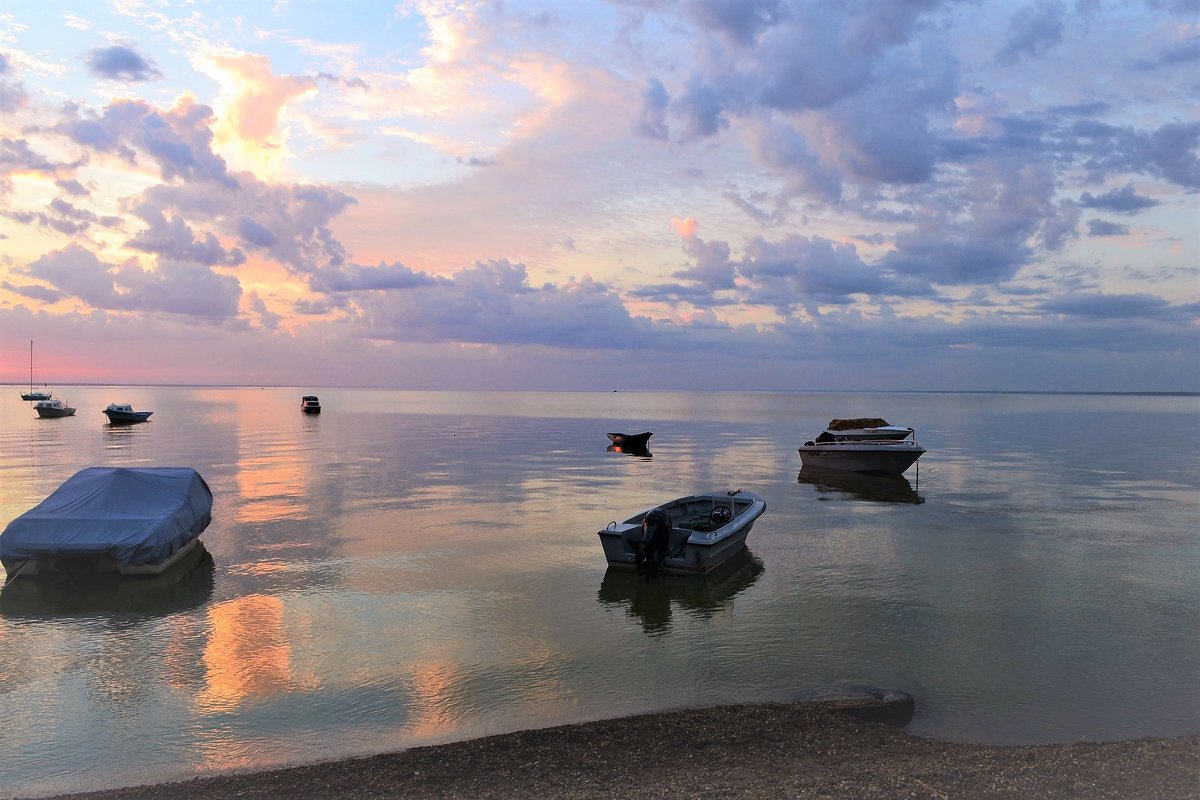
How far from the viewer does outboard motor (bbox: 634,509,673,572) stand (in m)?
21.5

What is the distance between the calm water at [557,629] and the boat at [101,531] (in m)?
1.04

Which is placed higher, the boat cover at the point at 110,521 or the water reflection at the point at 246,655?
the boat cover at the point at 110,521

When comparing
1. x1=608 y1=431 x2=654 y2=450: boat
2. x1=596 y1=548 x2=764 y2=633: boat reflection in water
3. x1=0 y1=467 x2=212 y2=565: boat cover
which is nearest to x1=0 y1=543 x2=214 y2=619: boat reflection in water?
x1=0 y1=467 x2=212 y2=565: boat cover

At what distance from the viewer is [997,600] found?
19.3 metres

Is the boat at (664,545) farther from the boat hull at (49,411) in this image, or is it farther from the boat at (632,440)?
the boat hull at (49,411)

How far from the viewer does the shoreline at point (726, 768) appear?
916 centimetres

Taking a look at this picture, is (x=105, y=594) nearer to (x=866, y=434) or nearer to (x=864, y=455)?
(x=864, y=455)

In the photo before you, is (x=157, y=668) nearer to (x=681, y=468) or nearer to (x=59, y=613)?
(x=59, y=613)

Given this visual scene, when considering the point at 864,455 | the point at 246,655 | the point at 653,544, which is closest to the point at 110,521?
the point at 246,655

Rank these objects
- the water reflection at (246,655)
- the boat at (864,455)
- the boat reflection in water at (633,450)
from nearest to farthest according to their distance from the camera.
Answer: the water reflection at (246,655) < the boat at (864,455) < the boat reflection in water at (633,450)

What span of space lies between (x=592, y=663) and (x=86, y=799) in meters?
8.48

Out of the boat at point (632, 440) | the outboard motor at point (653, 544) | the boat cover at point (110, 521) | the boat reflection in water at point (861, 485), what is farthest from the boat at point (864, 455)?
the boat cover at point (110, 521)

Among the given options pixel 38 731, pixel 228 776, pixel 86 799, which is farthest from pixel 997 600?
pixel 38 731

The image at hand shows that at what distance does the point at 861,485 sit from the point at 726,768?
122 feet
